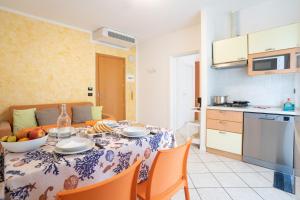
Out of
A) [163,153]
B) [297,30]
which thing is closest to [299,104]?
[297,30]

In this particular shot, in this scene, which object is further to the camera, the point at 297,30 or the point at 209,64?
the point at 209,64

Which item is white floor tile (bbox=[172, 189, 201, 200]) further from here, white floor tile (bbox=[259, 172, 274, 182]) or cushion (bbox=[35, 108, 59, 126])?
cushion (bbox=[35, 108, 59, 126])

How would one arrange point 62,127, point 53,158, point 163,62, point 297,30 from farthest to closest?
point 163,62 → point 297,30 → point 62,127 → point 53,158

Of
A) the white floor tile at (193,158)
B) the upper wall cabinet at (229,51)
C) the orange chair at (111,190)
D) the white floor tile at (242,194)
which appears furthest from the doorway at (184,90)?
the orange chair at (111,190)

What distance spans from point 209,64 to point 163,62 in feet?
4.80

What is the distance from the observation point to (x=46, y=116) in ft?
9.55

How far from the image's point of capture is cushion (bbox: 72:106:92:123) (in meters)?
3.37

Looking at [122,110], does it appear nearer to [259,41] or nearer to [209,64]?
[209,64]

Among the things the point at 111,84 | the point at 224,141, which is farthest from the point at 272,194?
the point at 111,84

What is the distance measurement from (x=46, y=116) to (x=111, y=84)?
5.89 feet

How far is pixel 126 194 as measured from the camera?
77 centimetres

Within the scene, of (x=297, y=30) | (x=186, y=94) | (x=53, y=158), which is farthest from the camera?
(x=186, y=94)

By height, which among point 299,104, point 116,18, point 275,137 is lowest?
point 275,137

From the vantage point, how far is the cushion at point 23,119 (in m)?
2.67
